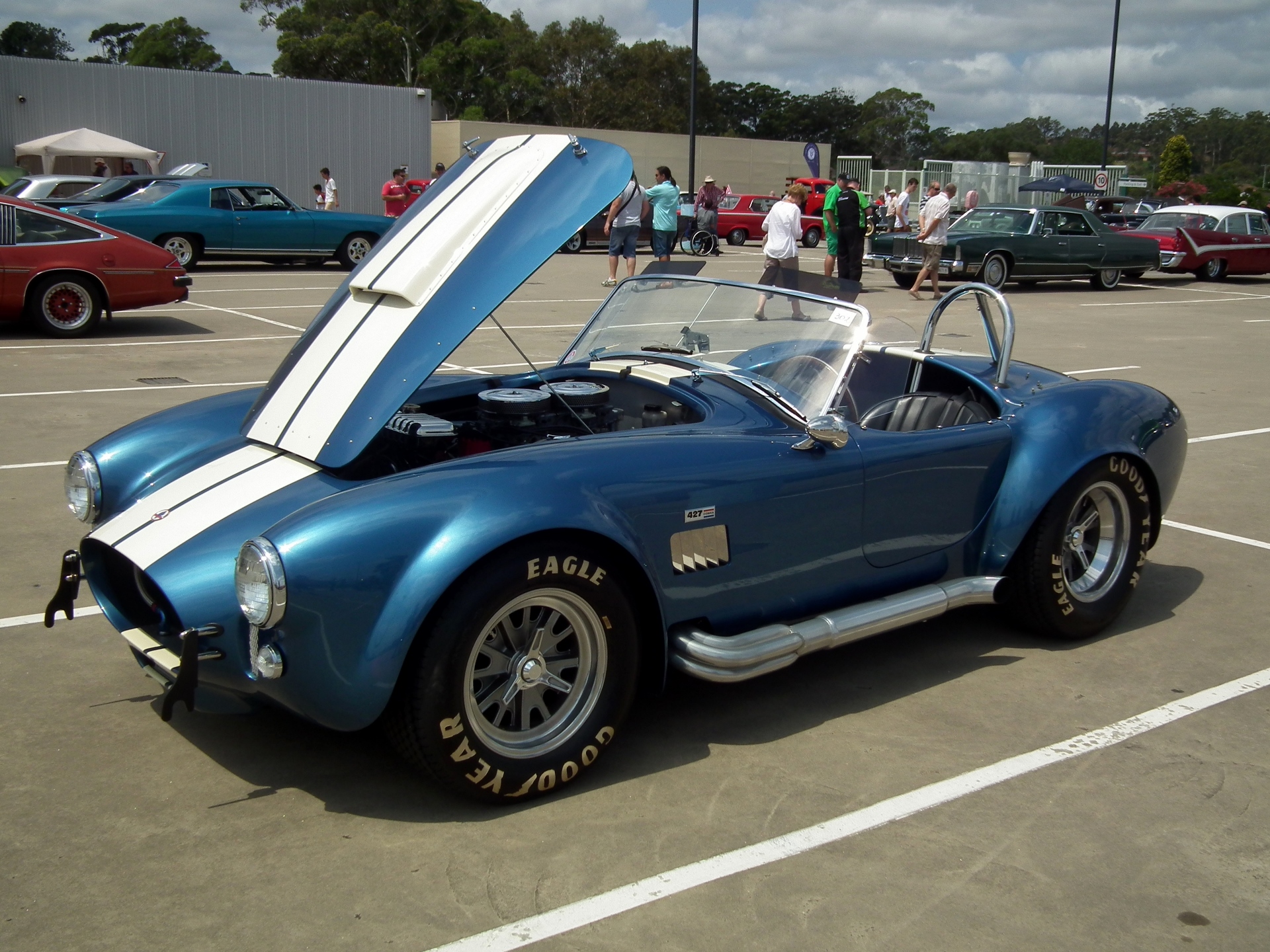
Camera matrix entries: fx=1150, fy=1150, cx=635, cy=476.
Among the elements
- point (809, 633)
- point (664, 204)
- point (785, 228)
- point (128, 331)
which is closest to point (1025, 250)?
point (664, 204)

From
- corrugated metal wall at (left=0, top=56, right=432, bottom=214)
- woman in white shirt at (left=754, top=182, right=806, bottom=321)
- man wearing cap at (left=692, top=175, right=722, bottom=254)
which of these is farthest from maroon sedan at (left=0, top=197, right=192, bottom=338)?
corrugated metal wall at (left=0, top=56, right=432, bottom=214)

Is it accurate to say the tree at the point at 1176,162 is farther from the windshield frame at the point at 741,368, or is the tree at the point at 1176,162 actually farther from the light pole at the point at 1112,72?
the windshield frame at the point at 741,368

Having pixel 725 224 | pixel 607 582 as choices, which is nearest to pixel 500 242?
pixel 607 582

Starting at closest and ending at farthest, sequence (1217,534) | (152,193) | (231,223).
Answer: (1217,534) < (152,193) < (231,223)

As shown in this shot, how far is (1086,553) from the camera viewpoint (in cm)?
472

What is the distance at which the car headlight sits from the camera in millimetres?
3881

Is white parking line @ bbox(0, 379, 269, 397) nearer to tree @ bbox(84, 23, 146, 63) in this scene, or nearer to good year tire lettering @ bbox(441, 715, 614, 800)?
good year tire lettering @ bbox(441, 715, 614, 800)

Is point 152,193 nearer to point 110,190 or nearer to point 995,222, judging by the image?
point 110,190

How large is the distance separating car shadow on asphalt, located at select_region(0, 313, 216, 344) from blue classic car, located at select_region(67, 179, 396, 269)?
13.7 ft

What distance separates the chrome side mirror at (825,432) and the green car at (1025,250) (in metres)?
16.0

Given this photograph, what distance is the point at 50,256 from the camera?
11.6 m

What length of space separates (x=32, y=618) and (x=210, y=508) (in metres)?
1.70

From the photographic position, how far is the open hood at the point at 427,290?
351 cm

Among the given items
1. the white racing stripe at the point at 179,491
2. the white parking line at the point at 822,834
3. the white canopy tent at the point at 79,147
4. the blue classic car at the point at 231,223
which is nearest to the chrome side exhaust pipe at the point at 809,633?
the white parking line at the point at 822,834
